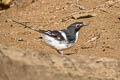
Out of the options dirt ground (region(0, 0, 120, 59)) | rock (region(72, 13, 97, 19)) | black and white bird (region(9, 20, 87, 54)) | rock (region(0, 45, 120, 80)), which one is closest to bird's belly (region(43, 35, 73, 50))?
black and white bird (region(9, 20, 87, 54))

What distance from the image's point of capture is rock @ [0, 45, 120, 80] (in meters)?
5.14

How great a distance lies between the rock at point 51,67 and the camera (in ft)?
16.9

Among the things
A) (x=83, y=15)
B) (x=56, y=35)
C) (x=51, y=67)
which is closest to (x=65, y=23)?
(x=83, y=15)

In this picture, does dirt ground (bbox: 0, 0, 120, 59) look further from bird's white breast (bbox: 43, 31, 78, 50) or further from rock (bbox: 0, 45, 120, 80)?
rock (bbox: 0, 45, 120, 80)

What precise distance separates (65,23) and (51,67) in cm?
692

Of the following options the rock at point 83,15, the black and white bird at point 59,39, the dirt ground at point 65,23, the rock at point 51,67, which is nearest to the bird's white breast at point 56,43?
the black and white bird at point 59,39

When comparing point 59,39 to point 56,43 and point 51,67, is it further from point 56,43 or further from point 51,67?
point 51,67

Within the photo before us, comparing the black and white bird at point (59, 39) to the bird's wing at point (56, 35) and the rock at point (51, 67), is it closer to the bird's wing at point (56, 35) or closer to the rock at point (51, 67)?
the bird's wing at point (56, 35)

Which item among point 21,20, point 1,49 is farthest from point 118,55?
point 21,20

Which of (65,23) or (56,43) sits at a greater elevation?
(56,43)

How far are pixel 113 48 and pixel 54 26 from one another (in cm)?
291

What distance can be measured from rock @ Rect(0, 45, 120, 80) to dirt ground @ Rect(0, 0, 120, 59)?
125 inches

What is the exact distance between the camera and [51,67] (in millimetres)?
5258

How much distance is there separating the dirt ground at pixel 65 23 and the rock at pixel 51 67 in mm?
3169
